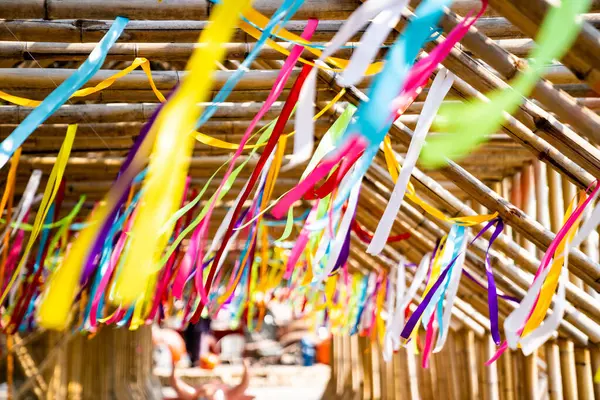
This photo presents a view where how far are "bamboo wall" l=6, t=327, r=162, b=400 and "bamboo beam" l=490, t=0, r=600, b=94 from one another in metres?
8.15

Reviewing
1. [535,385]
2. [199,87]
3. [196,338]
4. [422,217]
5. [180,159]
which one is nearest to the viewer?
[199,87]

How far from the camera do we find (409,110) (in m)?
3.87

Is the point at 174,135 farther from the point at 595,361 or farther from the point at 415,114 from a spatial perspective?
the point at 595,361

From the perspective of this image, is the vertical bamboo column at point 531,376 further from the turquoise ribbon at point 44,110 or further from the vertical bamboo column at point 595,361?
the turquoise ribbon at point 44,110

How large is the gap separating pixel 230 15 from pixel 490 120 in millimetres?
580

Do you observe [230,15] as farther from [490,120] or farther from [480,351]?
[480,351]

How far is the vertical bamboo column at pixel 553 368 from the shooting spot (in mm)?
4625

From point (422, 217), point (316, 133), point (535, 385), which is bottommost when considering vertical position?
point (535, 385)

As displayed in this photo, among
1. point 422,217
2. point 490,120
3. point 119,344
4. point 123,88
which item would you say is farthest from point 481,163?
point 119,344

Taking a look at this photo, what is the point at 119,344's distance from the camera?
11594 millimetres

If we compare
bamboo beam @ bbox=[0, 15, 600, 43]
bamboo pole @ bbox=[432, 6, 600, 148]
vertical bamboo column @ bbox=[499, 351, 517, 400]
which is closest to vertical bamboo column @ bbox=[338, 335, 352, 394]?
Answer: vertical bamboo column @ bbox=[499, 351, 517, 400]

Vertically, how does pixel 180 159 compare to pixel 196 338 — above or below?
below

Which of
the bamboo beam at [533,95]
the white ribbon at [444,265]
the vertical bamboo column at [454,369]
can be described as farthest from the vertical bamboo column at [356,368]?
the bamboo beam at [533,95]

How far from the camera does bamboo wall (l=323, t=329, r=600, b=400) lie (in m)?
4.52
